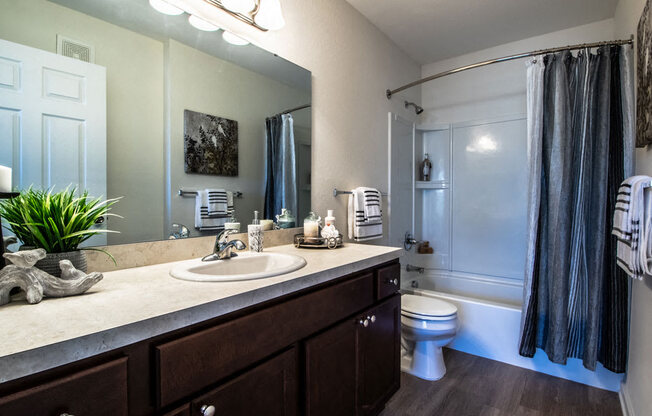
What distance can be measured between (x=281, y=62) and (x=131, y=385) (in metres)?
1.57

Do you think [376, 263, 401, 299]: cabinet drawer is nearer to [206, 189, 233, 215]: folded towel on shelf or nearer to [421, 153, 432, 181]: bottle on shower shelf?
[206, 189, 233, 215]: folded towel on shelf

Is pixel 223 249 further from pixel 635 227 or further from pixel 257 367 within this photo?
pixel 635 227

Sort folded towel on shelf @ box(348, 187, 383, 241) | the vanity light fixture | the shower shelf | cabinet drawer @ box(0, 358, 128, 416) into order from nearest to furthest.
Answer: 1. cabinet drawer @ box(0, 358, 128, 416)
2. the vanity light fixture
3. folded towel on shelf @ box(348, 187, 383, 241)
4. the shower shelf

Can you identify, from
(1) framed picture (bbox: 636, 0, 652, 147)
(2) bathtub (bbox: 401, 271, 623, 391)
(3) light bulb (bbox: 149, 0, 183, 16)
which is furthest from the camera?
(2) bathtub (bbox: 401, 271, 623, 391)

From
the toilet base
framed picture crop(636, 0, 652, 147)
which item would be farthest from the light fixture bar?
the toilet base

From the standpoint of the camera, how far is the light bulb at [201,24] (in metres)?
1.36

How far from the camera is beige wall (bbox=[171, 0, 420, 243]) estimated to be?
1.83m

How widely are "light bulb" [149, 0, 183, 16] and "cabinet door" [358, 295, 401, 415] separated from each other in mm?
1455

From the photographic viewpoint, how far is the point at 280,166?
5.69 ft

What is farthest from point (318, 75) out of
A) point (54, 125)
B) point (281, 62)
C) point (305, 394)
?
point (305, 394)

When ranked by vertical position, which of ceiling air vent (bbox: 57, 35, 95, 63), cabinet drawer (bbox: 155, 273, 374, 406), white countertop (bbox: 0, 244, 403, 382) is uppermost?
ceiling air vent (bbox: 57, 35, 95, 63)

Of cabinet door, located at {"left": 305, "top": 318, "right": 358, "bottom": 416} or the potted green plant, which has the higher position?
the potted green plant

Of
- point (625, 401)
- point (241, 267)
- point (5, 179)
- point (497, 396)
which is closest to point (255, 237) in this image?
point (241, 267)

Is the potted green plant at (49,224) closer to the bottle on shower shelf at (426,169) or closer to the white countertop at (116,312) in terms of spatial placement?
the white countertop at (116,312)
